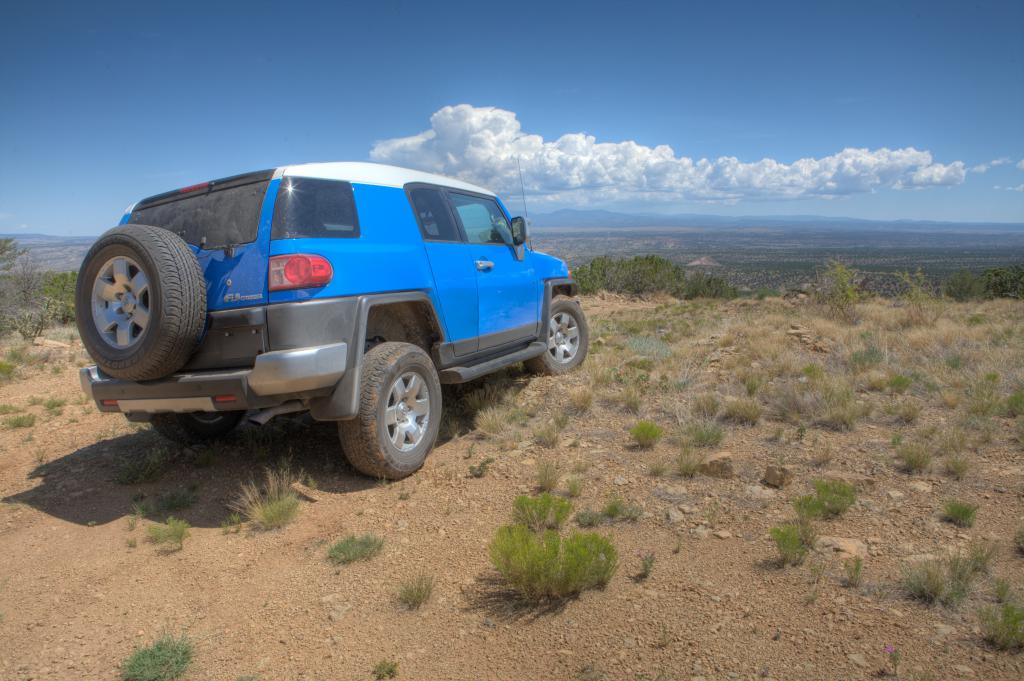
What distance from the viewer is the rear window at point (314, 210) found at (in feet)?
11.9

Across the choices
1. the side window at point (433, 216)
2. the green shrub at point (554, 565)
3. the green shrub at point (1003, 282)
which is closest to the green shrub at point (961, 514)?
the green shrub at point (554, 565)

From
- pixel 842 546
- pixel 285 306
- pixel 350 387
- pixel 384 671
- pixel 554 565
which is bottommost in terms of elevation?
pixel 384 671

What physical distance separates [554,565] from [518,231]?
12.8 ft

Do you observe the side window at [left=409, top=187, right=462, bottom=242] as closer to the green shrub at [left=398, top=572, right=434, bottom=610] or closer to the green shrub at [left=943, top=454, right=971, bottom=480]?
the green shrub at [left=398, top=572, right=434, bottom=610]

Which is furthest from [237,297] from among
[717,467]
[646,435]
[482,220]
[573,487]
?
[717,467]

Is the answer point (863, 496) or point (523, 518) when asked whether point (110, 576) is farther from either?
point (863, 496)

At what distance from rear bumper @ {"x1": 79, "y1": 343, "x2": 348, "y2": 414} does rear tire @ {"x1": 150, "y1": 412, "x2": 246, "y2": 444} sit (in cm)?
117

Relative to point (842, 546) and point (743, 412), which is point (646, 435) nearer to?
point (743, 412)

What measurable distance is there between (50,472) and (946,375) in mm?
8039

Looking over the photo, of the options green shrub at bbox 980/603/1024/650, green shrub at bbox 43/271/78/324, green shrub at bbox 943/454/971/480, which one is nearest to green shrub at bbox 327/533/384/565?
green shrub at bbox 980/603/1024/650

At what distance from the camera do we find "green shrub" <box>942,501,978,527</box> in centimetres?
329

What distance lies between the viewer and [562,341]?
704cm

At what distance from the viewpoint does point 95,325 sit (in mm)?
3777

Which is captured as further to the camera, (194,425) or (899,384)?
(899,384)
